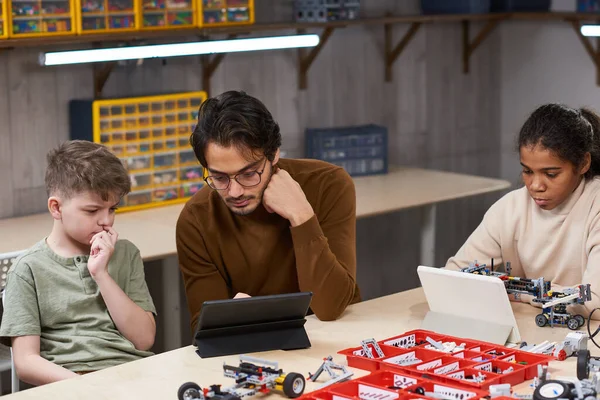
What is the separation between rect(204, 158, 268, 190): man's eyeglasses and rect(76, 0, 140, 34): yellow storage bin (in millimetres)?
1609

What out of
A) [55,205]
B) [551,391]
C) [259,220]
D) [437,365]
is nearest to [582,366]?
[551,391]

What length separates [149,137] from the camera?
392 cm

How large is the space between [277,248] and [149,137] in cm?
161

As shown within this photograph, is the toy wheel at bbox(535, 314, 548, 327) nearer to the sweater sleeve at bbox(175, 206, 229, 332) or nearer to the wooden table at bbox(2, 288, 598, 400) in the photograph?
the wooden table at bbox(2, 288, 598, 400)

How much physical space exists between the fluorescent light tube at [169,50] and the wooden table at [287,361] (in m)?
1.55

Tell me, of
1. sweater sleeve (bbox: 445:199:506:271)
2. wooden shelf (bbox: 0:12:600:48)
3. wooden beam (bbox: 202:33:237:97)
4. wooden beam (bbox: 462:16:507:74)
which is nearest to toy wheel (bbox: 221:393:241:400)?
sweater sleeve (bbox: 445:199:506:271)

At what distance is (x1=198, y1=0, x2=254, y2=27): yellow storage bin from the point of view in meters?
3.97

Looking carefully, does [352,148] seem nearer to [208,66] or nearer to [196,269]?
[208,66]

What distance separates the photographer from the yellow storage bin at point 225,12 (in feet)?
13.0

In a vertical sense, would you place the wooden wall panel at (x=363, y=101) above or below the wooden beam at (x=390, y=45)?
below

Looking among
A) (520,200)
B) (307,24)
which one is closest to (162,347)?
(307,24)

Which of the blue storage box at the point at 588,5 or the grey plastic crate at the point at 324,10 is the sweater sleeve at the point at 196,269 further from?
the blue storage box at the point at 588,5

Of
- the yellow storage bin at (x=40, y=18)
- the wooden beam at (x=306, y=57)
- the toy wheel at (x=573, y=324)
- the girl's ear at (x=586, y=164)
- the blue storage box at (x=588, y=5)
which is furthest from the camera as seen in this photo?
the blue storage box at (x=588, y=5)

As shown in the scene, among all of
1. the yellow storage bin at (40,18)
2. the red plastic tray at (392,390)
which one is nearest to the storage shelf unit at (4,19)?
the yellow storage bin at (40,18)
